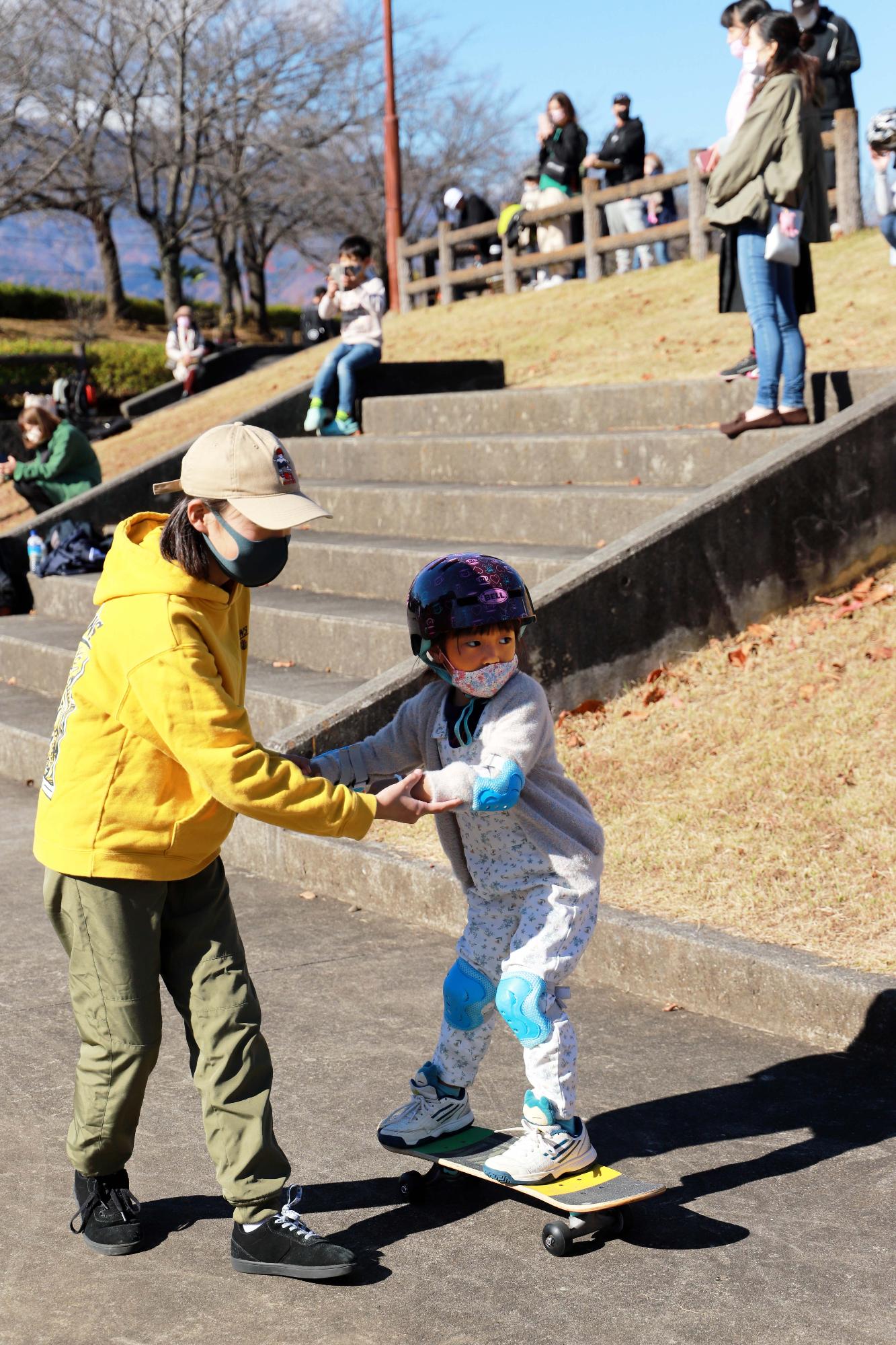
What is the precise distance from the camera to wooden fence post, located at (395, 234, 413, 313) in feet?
79.9

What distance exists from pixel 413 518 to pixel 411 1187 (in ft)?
22.0

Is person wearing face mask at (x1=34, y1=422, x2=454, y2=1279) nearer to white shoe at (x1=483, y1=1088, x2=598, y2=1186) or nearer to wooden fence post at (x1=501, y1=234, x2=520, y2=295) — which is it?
white shoe at (x1=483, y1=1088, x2=598, y2=1186)

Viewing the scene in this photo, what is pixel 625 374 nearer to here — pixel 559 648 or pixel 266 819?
pixel 559 648

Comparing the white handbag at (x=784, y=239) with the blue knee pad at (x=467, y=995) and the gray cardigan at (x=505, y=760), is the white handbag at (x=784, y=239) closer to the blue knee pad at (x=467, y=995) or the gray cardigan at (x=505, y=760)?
the gray cardigan at (x=505, y=760)

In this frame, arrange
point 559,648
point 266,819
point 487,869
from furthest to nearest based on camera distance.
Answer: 1. point 559,648
2. point 487,869
3. point 266,819

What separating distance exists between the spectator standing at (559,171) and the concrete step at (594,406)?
341 inches

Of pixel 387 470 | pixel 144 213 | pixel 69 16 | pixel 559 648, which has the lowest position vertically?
pixel 559 648

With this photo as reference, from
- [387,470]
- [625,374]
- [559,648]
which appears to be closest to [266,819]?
[559,648]

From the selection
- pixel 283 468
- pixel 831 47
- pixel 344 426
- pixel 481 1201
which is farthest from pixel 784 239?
pixel 831 47

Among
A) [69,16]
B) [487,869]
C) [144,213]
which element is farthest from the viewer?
[144,213]

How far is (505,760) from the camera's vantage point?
3160mm

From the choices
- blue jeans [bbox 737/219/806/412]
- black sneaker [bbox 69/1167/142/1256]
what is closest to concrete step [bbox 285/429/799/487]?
blue jeans [bbox 737/219/806/412]

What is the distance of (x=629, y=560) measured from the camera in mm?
6836

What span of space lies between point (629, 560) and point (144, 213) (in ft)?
109
